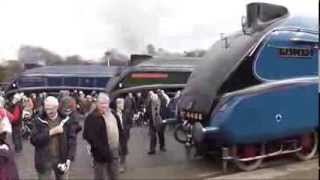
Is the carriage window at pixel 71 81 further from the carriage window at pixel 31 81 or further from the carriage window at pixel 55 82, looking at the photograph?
the carriage window at pixel 31 81

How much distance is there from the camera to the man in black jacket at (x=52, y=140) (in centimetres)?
716

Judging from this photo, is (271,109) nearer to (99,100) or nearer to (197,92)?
(197,92)

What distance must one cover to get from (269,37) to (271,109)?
1.31m

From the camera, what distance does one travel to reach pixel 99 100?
7566 mm

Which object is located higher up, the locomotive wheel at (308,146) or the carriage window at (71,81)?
the carriage window at (71,81)

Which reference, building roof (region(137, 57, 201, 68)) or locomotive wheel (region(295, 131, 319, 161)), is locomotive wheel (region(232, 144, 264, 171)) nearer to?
locomotive wheel (region(295, 131, 319, 161))

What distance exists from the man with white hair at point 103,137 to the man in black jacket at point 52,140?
0.30m

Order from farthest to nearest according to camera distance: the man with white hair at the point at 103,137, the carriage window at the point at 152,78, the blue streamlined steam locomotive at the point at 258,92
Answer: the carriage window at the point at 152,78 → the blue streamlined steam locomotive at the point at 258,92 → the man with white hair at the point at 103,137

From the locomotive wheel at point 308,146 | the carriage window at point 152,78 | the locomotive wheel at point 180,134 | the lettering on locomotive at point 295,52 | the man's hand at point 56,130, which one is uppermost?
the lettering on locomotive at point 295,52

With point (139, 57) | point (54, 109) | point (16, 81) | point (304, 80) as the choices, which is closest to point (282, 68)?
point (304, 80)

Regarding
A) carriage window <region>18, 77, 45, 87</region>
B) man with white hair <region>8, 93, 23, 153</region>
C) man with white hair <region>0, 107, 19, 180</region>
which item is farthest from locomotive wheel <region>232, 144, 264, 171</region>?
carriage window <region>18, 77, 45, 87</region>

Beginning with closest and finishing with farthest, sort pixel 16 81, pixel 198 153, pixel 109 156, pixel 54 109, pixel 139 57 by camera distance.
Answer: pixel 54 109
pixel 109 156
pixel 198 153
pixel 139 57
pixel 16 81

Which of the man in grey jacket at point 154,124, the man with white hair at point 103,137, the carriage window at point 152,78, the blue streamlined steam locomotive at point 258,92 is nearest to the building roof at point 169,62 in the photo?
the carriage window at point 152,78

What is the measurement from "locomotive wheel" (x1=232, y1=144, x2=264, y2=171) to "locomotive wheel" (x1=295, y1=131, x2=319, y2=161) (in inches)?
38.5
